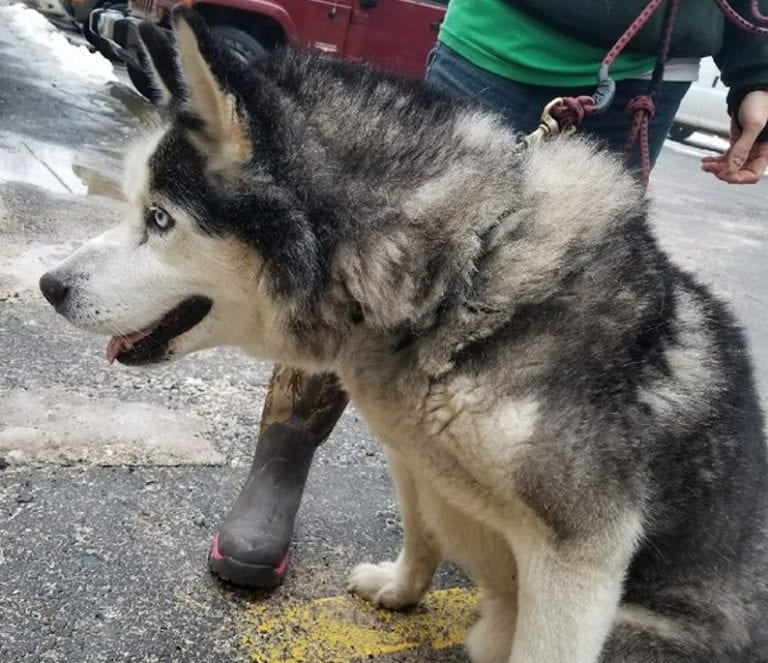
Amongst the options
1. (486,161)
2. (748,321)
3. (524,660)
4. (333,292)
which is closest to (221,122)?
(333,292)

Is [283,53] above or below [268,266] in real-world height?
above

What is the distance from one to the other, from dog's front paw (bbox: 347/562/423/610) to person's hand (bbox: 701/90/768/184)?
1.63 m

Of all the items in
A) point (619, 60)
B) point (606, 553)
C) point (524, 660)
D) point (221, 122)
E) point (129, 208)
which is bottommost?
point (524, 660)

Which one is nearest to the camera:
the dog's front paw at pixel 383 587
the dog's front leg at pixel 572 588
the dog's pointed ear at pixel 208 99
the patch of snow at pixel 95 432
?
the dog's pointed ear at pixel 208 99

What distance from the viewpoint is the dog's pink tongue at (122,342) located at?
6.91 ft

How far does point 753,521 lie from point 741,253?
714cm

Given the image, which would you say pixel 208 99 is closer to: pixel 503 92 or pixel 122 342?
pixel 122 342

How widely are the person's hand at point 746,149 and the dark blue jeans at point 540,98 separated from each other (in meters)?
0.20

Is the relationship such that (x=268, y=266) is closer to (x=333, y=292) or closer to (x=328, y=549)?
(x=333, y=292)

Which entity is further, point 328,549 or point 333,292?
point 328,549

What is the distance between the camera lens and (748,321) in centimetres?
626

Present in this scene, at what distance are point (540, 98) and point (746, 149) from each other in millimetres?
656

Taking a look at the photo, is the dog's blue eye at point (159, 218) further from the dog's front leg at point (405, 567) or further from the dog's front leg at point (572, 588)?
the dog's front leg at point (572, 588)

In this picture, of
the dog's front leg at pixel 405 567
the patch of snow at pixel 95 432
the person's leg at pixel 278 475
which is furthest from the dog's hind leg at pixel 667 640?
the patch of snow at pixel 95 432
